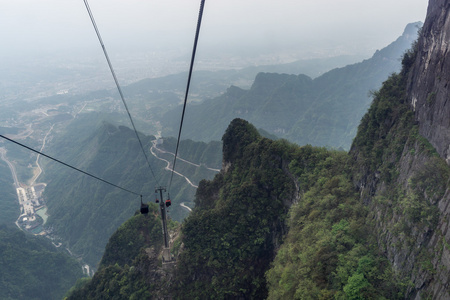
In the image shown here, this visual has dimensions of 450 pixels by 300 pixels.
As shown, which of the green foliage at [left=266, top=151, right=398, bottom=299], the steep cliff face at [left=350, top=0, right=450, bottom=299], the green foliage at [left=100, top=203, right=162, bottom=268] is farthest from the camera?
the green foliage at [left=100, top=203, right=162, bottom=268]

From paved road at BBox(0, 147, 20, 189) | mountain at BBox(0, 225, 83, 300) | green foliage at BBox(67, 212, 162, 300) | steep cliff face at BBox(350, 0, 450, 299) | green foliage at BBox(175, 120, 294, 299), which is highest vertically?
steep cliff face at BBox(350, 0, 450, 299)

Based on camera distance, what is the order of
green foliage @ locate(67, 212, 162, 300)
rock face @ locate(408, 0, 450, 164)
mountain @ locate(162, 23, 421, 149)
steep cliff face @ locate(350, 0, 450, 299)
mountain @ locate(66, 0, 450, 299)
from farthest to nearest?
mountain @ locate(162, 23, 421, 149)
green foliage @ locate(67, 212, 162, 300)
rock face @ locate(408, 0, 450, 164)
mountain @ locate(66, 0, 450, 299)
steep cliff face @ locate(350, 0, 450, 299)

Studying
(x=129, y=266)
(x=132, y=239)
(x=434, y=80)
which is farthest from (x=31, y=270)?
(x=434, y=80)

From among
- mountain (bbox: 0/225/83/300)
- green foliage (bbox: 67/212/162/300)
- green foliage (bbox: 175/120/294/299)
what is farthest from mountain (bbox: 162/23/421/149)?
green foliage (bbox: 175/120/294/299)

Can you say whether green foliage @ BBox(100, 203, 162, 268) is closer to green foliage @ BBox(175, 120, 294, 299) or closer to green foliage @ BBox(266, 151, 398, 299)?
green foliage @ BBox(175, 120, 294, 299)

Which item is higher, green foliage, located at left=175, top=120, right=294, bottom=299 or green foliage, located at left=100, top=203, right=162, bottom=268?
green foliage, located at left=175, top=120, right=294, bottom=299

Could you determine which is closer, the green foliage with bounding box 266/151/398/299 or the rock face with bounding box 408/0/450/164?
the rock face with bounding box 408/0/450/164
